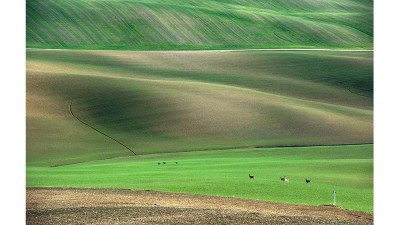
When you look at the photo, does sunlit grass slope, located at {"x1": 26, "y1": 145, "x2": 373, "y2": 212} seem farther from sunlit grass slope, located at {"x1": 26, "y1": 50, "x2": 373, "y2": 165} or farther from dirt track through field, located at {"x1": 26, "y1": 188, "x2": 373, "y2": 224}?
sunlit grass slope, located at {"x1": 26, "y1": 50, "x2": 373, "y2": 165}

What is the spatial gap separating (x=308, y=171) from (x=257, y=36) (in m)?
74.5

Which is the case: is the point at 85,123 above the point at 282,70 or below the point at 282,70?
below

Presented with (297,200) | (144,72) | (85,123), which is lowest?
(297,200)

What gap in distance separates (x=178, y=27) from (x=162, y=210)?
8506cm

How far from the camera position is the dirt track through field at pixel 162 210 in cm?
1664

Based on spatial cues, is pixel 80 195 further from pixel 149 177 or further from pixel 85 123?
pixel 85 123

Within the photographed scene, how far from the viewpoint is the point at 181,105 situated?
59.0 m

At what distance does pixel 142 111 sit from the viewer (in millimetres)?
57594

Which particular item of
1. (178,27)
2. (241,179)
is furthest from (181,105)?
(178,27)

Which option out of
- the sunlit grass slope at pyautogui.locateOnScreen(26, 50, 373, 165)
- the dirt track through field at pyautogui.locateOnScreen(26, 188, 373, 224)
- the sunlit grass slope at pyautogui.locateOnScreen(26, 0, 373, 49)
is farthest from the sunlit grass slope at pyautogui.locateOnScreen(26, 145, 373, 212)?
the sunlit grass slope at pyautogui.locateOnScreen(26, 0, 373, 49)

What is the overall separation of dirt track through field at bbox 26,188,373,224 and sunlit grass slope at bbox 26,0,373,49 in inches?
2702

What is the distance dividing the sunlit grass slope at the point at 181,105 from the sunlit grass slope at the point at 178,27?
846cm

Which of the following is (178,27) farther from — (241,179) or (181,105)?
(241,179)

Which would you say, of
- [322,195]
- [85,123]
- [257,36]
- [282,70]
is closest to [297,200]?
[322,195]
